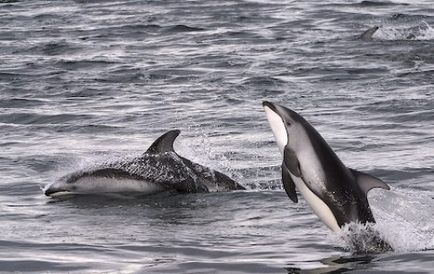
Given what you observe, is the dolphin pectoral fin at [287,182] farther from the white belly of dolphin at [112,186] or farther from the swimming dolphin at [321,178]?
the white belly of dolphin at [112,186]

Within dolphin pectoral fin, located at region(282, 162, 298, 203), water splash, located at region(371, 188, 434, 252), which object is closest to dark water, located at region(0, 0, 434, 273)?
water splash, located at region(371, 188, 434, 252)

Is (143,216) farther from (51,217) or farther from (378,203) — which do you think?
(378,203)

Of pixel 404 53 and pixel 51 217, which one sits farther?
pixel 404 53

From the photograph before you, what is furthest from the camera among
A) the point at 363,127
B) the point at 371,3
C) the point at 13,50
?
the point at 371,3

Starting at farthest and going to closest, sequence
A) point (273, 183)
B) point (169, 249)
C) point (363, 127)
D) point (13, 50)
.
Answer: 1. point (13, 50)
2. point (363, 127)
3. point (273, 183)
4. point (169, 249)

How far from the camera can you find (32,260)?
10055 mm

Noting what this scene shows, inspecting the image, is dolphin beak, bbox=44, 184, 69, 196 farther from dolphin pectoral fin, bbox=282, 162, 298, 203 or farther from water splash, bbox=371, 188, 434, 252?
dolphin pectoral fin, bbox=282, 162, 298, 203

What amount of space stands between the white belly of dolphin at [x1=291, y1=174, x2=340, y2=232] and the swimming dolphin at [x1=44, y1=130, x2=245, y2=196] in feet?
8.38

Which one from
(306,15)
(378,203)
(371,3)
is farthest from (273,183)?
(371,3)

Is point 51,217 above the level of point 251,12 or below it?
above

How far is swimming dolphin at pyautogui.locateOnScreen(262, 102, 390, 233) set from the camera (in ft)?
34.0

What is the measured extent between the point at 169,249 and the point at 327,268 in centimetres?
154

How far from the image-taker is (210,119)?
18.5m

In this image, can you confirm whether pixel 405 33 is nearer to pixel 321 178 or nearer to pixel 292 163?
pixel 292 163
